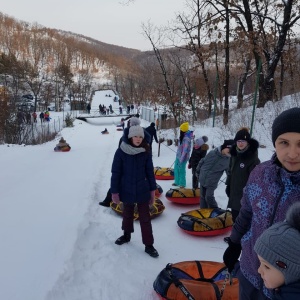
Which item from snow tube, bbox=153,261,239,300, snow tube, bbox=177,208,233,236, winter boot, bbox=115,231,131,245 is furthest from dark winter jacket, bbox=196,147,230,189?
snow tube, bbox=153,261,239,300

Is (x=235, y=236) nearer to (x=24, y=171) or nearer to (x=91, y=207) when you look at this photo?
(x=91, y=207)

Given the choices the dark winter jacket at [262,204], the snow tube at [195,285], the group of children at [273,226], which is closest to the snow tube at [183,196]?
the snow tube at [195,285]

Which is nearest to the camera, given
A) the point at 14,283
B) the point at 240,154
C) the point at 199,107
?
the point at 14,283

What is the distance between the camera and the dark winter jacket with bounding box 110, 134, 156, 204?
13.0ft

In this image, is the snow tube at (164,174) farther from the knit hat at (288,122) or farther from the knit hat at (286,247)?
the knit hat at (286,247)

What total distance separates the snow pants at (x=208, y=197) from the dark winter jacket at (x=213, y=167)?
14 centimetres

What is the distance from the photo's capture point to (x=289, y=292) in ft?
4.42

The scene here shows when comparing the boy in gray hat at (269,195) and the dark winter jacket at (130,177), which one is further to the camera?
the dark winter jacket at (130,177)

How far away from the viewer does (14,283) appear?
122 inches

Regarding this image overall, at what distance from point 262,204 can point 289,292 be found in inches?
20.0

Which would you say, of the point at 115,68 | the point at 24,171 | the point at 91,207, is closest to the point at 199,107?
the point at 24,171

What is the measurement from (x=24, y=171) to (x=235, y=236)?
8.30 meters

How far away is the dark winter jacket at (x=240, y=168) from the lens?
3.71 meters

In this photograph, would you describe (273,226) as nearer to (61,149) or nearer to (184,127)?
(184,127)
